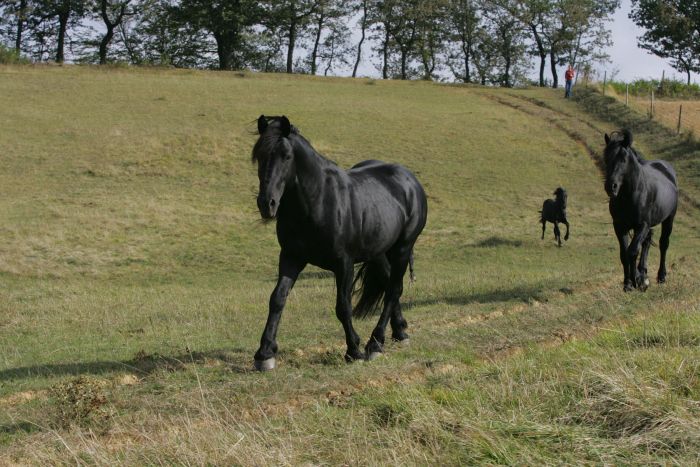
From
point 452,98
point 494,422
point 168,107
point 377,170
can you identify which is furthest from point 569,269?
point 452,98

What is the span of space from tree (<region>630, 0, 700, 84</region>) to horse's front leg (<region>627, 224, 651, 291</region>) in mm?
64188

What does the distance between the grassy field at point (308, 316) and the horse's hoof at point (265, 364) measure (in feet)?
0.51

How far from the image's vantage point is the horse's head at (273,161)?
742cm

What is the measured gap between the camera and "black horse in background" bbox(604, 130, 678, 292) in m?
12.8

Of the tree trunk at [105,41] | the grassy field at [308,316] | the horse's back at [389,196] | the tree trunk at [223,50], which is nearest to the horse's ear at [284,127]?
the horse's back at [389,196]

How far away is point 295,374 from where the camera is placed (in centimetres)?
771

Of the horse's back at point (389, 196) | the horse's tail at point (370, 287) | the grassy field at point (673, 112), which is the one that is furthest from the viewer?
the grassy field at point (673, 112)

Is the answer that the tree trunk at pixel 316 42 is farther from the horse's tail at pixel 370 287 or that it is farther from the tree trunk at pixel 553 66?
the horse's tail at pixel 370 287

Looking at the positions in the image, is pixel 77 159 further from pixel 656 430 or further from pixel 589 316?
pixel 656 430

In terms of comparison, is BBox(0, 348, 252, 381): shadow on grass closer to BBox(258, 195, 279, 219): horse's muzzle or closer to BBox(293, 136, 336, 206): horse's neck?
BBox(258, 195, 279, 219): horse's muzzle

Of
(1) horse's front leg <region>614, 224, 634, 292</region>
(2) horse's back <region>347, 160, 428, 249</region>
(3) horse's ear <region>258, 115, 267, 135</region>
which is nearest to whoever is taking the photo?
(3) horse's ear <region>258, 115, 267, 135</region>

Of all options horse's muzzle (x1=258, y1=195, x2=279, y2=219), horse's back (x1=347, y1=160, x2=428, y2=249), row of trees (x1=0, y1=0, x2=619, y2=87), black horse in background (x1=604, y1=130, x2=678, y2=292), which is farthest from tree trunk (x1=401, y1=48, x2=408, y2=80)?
horse's muzzle (x1=258, y1=195, x2=279, y2=219)

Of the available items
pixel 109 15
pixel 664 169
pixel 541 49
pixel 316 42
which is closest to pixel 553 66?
pixel 541 49

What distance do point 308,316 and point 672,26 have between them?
225ft
